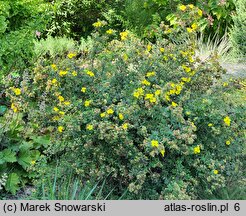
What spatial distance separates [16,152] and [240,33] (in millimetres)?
4876

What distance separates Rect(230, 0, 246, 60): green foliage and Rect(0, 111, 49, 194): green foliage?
4540 millimetres

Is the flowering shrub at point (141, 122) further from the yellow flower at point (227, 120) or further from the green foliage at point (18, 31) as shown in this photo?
the green foliage at point (18, 31)

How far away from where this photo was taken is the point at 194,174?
3.22 m

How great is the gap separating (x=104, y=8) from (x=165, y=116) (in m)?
6.41

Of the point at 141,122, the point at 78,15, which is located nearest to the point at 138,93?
the point at 141,122

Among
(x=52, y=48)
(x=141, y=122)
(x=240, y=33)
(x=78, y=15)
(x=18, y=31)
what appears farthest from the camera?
(x=78, y=15)

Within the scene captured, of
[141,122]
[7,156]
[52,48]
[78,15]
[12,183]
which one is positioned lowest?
[78,15]

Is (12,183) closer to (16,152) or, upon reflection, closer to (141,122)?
(16,152)

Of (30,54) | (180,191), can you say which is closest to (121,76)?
(180,191)

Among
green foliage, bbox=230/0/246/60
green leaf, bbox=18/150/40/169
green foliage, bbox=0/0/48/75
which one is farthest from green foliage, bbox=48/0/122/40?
green leaf, bbox=18/150/40/169

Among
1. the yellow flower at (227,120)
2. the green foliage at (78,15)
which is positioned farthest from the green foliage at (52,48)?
the yellow flower at (227,120)

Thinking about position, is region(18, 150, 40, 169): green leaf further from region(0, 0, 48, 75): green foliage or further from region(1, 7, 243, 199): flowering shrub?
region(0, 0, 48, 75): green foliage

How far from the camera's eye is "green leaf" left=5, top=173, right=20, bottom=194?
3.39 metres

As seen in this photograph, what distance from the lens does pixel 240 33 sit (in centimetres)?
737
